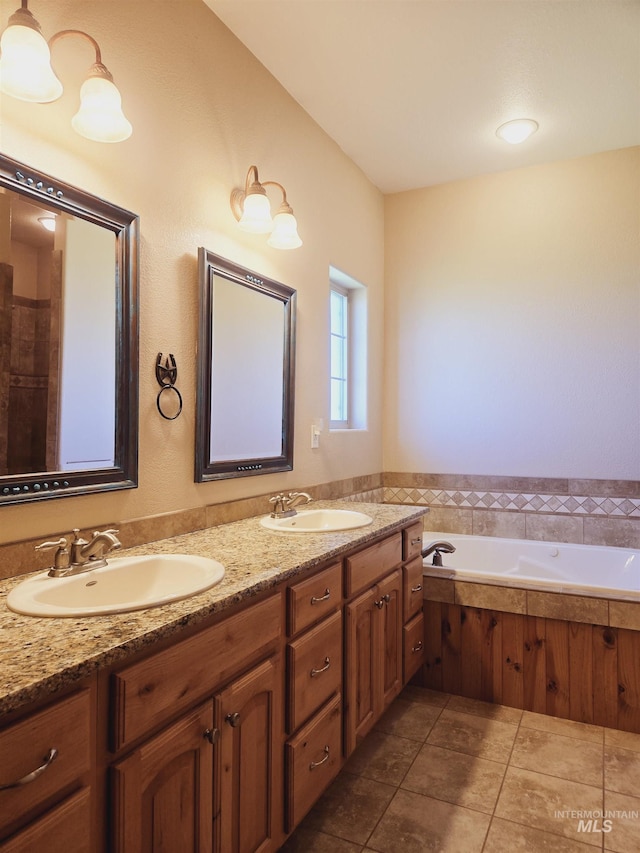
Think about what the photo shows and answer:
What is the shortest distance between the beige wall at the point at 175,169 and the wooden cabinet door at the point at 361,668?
640 mm

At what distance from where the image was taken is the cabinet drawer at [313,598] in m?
1.44

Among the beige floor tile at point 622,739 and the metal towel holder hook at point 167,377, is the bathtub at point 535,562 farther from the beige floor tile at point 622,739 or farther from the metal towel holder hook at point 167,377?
the metal towel holder hook at point 167,377

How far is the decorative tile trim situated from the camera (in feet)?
9.64

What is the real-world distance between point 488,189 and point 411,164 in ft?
1.73

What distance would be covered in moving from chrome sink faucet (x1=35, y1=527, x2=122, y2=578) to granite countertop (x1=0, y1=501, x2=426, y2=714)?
0.09 metres

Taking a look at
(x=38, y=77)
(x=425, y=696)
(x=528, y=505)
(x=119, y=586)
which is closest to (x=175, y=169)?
(x=38, y=77)

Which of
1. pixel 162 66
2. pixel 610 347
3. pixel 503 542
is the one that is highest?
pixel 162 66

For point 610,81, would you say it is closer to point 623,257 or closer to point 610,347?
point 623,257

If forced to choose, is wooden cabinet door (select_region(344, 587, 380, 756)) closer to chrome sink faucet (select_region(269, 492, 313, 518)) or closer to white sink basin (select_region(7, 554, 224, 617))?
chrome sink faucet (select_region(269, 492, 313, 518))

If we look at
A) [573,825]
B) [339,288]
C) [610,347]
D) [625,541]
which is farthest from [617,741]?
[339,288]

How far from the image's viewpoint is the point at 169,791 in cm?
101

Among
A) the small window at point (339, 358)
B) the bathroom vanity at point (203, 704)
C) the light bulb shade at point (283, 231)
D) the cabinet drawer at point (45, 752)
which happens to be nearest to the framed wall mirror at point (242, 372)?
the light bulb shade at point (283, 231)

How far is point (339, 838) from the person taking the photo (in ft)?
5.21

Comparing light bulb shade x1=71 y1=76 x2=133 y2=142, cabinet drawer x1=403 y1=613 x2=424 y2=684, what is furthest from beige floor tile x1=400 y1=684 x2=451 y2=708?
light bulb shade x1=71 y1=76 x2=133 y2=142
